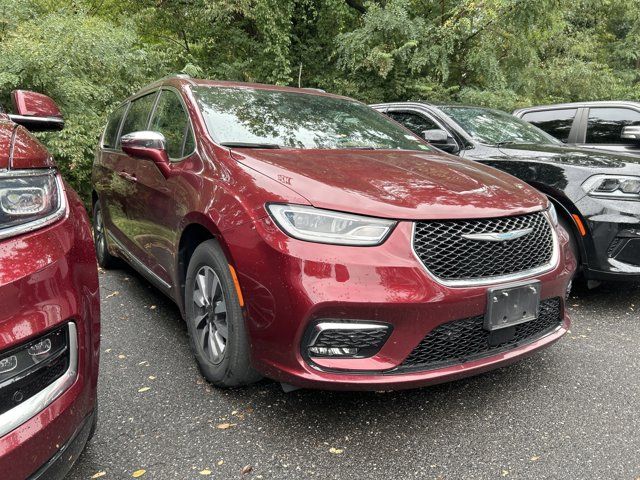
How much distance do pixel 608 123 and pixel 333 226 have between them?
5.39 m

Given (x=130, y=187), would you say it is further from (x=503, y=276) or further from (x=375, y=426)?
(x=503, y=276)

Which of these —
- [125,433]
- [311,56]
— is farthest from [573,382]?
[311,56]

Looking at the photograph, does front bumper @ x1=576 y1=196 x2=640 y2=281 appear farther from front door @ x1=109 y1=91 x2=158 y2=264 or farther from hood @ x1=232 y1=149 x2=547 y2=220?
front door @ x1=109 y1=91 x2=158 y2=264

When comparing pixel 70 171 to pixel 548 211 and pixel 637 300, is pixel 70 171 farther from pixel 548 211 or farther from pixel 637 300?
pixel 637 300

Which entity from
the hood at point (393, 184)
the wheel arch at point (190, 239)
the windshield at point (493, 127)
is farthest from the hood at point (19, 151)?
the windshield at point (493, 127)

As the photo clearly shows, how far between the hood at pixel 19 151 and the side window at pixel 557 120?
20.1 ft

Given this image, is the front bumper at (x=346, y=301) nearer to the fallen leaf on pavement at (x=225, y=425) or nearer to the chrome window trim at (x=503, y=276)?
the chrome window trim at (x=503, y=276)

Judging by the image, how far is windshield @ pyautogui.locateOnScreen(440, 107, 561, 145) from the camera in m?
4.77

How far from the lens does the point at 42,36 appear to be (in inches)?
256

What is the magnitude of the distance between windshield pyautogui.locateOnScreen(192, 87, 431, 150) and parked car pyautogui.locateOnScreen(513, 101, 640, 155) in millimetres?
3613

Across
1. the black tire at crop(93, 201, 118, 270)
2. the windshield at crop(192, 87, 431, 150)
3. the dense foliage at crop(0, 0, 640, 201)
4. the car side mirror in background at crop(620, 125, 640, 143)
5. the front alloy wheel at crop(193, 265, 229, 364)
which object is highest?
the dense foliage at crop(0, 0, 640, 201)

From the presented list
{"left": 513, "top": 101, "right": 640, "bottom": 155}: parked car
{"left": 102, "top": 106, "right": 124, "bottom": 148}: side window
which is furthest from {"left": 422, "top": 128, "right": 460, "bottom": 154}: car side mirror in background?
{"left": 102, "top": 106, "right": 124, "bottom": 148}: side window

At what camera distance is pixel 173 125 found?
3.16m

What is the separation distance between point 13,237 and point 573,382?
2637 millimetres
